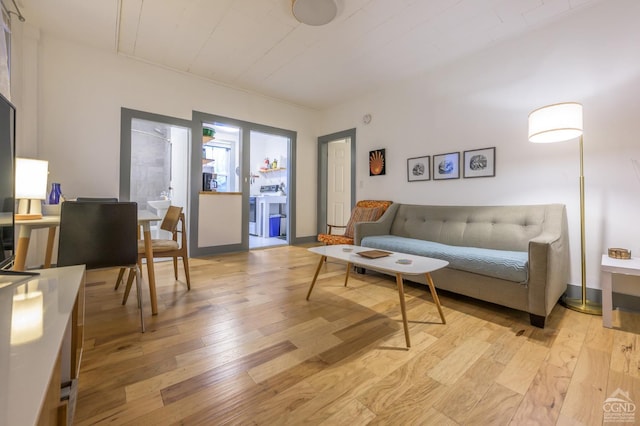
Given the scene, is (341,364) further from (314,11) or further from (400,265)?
(314,11)

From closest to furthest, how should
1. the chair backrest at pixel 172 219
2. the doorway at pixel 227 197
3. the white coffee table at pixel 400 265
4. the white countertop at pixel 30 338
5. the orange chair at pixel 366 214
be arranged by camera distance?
the white countertop at pixel 30 338 → the white coffee table at pixel 400 265 → the chair backrest at pixel 172 219 → the orange chair at pixel 366 214 → the doorway at pixel 227 197

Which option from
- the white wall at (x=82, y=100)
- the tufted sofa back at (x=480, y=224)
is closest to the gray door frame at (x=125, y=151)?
the white wall at (x=82, y=100)

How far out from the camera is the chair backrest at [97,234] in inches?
63.6

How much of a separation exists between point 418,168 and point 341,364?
9.20 ft

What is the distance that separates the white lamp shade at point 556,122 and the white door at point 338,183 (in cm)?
294

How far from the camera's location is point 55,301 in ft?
2.42

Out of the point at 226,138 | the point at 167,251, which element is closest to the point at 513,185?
the point at 167,251

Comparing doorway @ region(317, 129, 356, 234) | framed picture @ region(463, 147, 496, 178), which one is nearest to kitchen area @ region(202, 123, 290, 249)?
doorway @ region(317, 129, 356, 234)

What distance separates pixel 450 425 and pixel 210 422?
921mm

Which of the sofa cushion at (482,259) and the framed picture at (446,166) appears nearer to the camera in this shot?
the sofa cushion at (482,259)

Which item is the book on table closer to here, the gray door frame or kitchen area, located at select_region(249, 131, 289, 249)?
the gray door frame

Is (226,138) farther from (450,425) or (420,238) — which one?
(450,425)

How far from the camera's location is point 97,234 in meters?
1.70

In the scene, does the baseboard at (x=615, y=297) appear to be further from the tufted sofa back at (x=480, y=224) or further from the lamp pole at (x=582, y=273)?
the tufted sofa back at (x=480, y=224)
